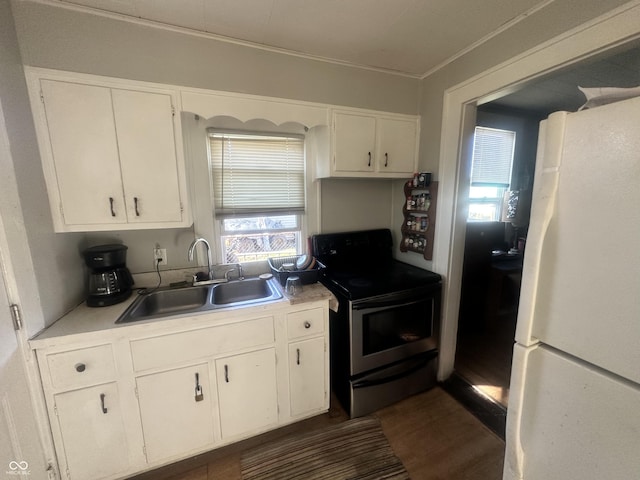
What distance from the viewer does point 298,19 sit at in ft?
4.76

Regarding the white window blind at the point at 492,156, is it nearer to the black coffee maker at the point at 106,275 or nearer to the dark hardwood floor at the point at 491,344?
the dark hardwood floor at the point at 491,344

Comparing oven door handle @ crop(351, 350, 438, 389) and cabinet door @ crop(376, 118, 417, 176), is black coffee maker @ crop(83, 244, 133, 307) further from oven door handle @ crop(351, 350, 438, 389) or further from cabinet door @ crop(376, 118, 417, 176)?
cabinet door @ crop(376, 118, 417, 176)

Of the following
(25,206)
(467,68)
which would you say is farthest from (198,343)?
(467,68)

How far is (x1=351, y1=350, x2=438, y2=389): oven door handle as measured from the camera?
1.78m

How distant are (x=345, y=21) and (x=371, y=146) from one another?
806 millimetres

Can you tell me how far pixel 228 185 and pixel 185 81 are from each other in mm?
712

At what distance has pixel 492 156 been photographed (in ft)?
9.83

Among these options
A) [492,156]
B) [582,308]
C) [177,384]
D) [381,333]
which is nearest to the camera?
[582,308]

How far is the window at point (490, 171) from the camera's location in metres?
2.93

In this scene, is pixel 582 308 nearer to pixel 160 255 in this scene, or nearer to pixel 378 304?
pixel 378 304

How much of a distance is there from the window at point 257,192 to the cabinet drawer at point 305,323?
0.74 m

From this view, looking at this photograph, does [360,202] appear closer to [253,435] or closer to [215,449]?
[253,435]

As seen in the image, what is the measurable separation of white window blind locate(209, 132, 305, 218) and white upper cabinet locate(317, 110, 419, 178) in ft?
0.84

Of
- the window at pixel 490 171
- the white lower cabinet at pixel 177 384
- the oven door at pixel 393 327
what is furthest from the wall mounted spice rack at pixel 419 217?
the window at pixel 490 171
